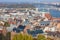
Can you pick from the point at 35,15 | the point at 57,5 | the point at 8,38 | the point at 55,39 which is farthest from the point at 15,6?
the point at 55,39

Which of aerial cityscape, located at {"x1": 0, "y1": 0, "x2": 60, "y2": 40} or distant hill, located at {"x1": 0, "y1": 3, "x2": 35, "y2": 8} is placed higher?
distant hill, located at {"x1": 0, "y1": 3, "x2": 35, "y2": 8}

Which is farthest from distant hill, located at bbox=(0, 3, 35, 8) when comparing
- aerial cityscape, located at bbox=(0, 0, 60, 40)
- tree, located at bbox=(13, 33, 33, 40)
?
tree, located at bbox=(13, 33, 33, 40)

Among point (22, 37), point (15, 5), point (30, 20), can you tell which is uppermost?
point (15, 5)

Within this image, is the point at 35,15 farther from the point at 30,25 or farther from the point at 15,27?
the point at 15,27

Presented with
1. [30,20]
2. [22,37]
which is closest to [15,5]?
[30,20]

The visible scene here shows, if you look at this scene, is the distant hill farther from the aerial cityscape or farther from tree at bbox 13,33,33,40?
tree at bbox 13,33,33,40

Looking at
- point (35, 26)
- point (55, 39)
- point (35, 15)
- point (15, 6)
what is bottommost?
point (55, 39)

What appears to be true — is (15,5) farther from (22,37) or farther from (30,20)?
(22,37)

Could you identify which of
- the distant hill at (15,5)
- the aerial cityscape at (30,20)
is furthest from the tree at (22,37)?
the distant hill at (15,5)

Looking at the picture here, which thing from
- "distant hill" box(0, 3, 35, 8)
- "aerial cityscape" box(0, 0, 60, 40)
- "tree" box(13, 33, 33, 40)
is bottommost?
"tree" box(13, 33, 33, 40)
